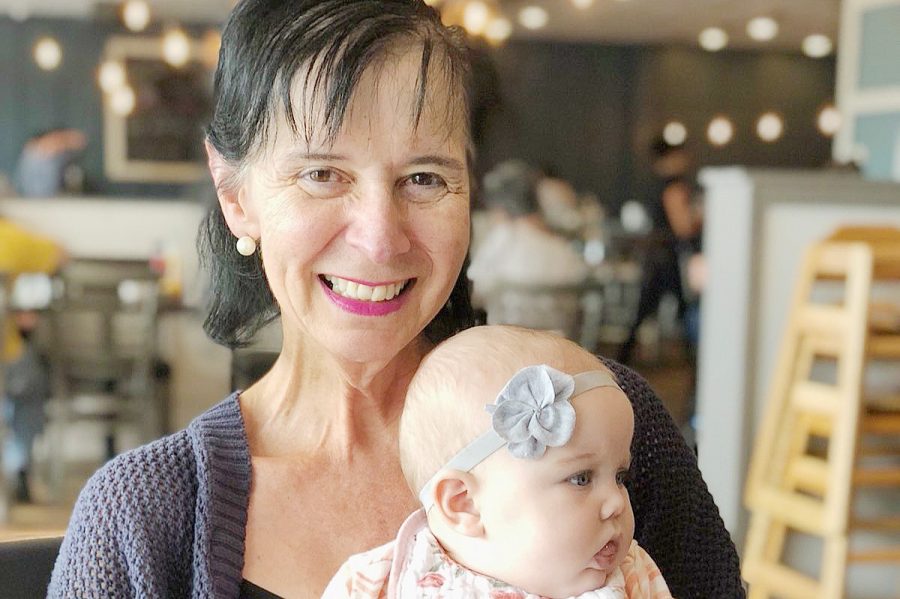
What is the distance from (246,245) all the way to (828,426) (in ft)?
8.47

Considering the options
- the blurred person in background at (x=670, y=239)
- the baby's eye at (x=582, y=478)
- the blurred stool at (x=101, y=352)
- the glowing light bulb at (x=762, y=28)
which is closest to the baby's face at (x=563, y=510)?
the baby's eye at (x=582, y=478)

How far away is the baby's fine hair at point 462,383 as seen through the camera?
1.07 m

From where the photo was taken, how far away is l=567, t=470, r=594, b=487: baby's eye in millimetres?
1025

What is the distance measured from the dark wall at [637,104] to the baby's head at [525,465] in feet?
33.6

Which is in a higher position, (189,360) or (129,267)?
(129,267)

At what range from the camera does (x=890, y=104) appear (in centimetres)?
778

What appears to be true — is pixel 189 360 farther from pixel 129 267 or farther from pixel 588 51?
pixel 588 51

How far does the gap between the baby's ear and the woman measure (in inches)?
7.3

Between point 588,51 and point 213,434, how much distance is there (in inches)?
427

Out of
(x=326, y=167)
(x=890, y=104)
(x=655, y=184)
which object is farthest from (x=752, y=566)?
(x=655, y=184)

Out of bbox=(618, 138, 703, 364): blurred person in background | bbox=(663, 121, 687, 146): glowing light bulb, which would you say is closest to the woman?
bbox=(618, 138, 703, 364): blurred person in background

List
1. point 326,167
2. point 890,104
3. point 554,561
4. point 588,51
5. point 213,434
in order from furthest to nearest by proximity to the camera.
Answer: point 588,51
point 890,104
point 213,434
point 326,167
point 554,561

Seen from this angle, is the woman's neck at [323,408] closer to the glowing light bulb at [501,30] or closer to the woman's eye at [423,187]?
the woman's eye at [423,187]

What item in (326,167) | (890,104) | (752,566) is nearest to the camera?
(326,167)
